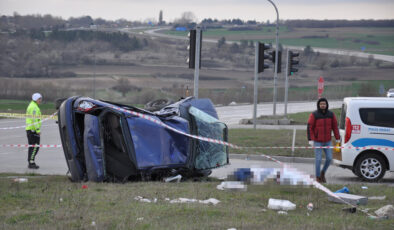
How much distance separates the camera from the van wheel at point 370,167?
41.0ft

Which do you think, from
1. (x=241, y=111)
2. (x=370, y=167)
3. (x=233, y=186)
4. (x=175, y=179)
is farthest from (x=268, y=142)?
(x=241, y=111)

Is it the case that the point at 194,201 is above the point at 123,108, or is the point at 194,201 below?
below

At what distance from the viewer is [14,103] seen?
45.0m

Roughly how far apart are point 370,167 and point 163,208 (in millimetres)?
6729

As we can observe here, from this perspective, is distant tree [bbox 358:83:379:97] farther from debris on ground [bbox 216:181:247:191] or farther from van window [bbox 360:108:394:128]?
debris on ground [bbox 216:181:247:191]

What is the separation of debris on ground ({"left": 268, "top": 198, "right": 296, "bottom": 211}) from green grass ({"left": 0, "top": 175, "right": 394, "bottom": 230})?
99mm

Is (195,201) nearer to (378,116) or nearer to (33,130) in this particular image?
(378,116)

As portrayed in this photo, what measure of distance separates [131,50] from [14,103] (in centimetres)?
5032

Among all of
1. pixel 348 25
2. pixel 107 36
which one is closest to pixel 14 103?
pixel 107 36

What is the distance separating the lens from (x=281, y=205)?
7.57 m

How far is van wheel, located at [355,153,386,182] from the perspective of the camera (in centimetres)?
1249

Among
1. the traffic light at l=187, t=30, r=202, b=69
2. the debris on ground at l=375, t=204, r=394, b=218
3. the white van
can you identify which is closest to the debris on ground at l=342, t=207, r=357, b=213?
the debris on ground at l=375, t=204, r=394, b=218

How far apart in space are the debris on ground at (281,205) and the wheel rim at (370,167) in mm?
5290

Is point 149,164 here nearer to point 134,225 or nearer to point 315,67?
point 134,225
